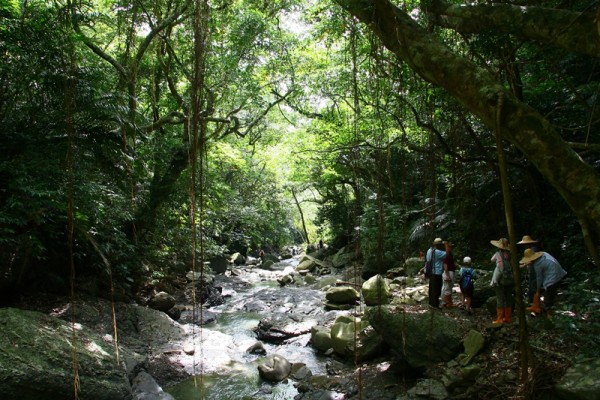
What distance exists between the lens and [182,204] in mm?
10227

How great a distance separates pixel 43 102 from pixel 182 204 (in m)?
5.03

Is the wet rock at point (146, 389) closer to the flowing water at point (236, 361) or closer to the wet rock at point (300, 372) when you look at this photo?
the flowing water at point (236, 361)

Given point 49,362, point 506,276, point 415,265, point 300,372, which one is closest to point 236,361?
point 300,372

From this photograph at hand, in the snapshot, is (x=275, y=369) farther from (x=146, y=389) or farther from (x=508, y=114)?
(x=508, y=114)

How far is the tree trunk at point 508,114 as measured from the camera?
7.03ft

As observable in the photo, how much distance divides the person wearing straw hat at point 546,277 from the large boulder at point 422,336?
1.03 m

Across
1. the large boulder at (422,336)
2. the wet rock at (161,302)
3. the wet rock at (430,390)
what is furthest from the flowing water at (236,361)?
the wet rock at (430,390)

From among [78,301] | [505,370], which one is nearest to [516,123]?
[505,370]

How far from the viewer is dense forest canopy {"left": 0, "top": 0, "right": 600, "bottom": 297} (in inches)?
105

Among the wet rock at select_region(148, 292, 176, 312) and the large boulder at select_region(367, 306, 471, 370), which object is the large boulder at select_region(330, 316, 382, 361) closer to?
the large boulder at select_region(367, 306, 471, 370)

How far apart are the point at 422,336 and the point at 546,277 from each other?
6.27 feet

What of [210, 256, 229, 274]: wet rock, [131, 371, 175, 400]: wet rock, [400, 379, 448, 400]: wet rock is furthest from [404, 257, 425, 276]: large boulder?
[210, 256, 229, 274]: wet rock

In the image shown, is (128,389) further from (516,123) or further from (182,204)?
(182,204)

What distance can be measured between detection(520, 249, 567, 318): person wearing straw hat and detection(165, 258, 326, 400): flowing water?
355cm
